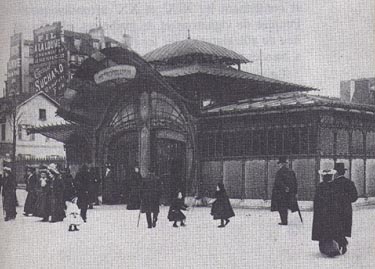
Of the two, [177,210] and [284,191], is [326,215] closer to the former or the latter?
[284,191]

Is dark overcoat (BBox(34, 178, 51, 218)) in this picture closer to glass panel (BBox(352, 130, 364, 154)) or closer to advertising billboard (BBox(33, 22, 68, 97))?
advertising billboard (BBox(33, 22, 68, 97))

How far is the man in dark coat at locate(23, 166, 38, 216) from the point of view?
5129mm

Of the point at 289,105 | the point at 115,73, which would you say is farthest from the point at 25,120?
the point at 289,105

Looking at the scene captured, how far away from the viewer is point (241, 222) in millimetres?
4652

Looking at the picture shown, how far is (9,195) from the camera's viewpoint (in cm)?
494

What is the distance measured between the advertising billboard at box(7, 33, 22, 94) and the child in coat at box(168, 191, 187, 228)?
1582 mm

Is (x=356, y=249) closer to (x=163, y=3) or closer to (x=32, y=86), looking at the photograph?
(x=163, y=3)

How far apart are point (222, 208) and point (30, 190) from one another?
81.2 inches

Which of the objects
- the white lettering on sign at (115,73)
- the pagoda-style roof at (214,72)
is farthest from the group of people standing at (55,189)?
the pagoda-style roof at (214,72)

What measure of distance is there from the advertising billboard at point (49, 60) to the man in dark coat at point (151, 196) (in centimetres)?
112

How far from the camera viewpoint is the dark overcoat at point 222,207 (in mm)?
4848

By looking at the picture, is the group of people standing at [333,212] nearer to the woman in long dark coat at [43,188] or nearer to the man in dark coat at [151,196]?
the man in dark coat at [151,196]

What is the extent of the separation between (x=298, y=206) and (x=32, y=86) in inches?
90.7

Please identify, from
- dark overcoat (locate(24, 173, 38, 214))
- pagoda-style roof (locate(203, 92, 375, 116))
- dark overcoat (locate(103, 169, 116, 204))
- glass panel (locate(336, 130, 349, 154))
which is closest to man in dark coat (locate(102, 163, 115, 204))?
dark overcoat (locate(103, 169, 116, 204))
